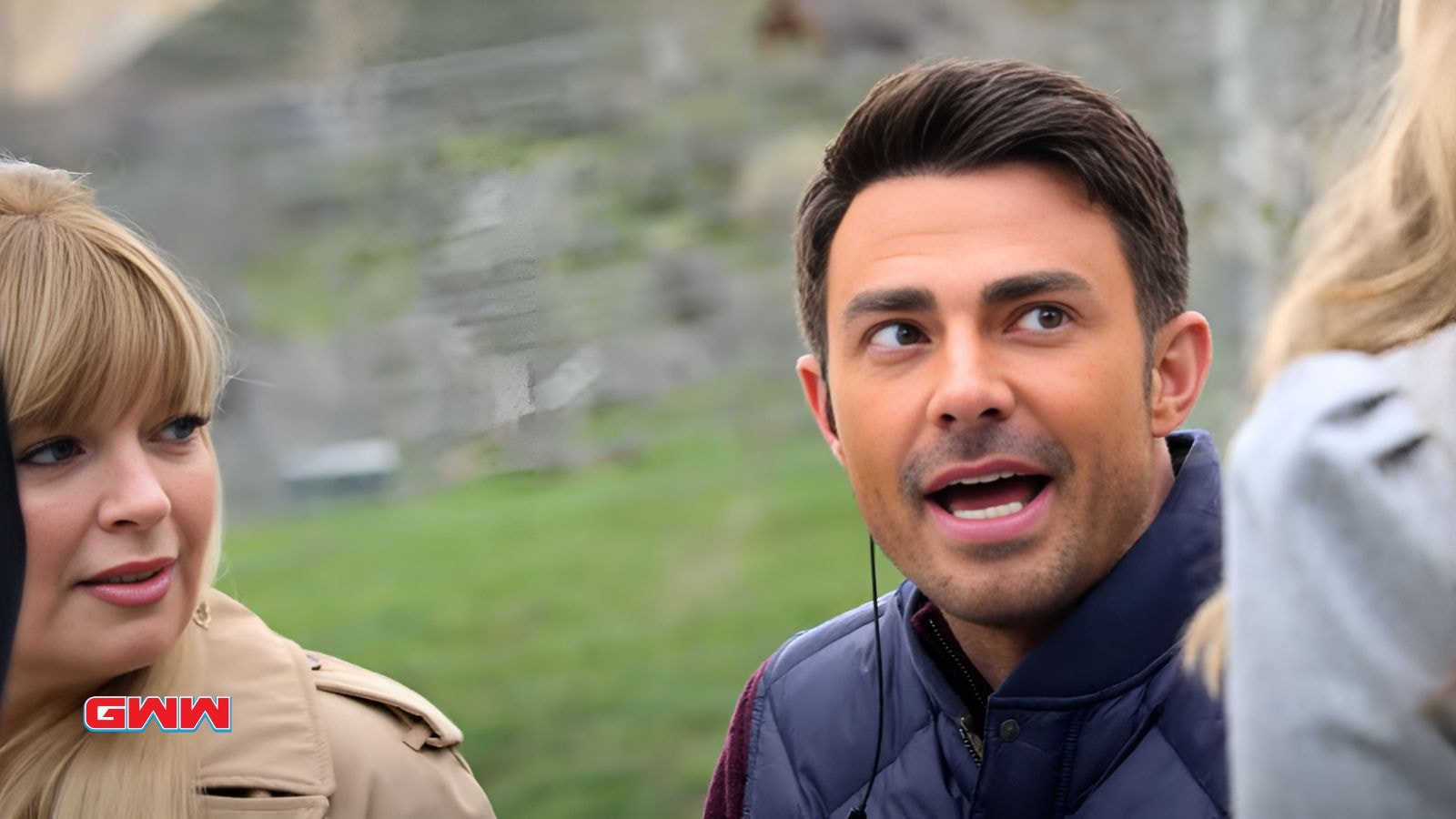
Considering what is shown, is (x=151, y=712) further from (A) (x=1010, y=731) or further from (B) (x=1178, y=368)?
(B) (x=1178, y=368)

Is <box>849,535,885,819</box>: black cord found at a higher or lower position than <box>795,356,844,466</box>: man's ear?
lower

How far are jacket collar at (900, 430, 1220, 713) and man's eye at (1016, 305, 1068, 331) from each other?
250 mm

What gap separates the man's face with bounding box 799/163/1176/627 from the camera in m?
1.78

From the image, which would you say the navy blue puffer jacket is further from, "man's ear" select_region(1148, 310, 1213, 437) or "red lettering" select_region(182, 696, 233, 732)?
"red lettering" select_region(182, 696, 233, 732)

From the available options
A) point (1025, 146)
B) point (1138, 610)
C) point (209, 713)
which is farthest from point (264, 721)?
point (1025, 146)

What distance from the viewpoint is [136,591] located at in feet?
6.43

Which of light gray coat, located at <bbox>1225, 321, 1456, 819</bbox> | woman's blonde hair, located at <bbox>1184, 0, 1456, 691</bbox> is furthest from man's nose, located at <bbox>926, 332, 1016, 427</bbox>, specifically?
→ light gray coat, located at <bbox>1225, 321, 1456, 819</bbox>

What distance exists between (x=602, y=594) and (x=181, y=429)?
4.46 meters

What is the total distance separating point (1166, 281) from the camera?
1.96 m

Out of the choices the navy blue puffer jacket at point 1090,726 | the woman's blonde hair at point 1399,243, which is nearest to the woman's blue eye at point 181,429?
the navy blue puffer jacket at point 1090,726

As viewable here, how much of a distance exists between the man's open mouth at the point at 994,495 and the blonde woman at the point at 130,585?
0.79m

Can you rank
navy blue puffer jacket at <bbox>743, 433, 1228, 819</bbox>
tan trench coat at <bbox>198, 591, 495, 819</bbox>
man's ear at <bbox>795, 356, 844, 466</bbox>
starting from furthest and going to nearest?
man's ear at <bbox>795, 356, 844, 466</bbox>
tan trench coat at <bbox>198, 591, 495, 819</bbox>
navy blue puffer jacket at <bbox>743, 433, 1228, 819</bbox>

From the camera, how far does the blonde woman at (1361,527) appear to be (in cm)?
97

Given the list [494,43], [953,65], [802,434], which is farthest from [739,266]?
[953,65]
